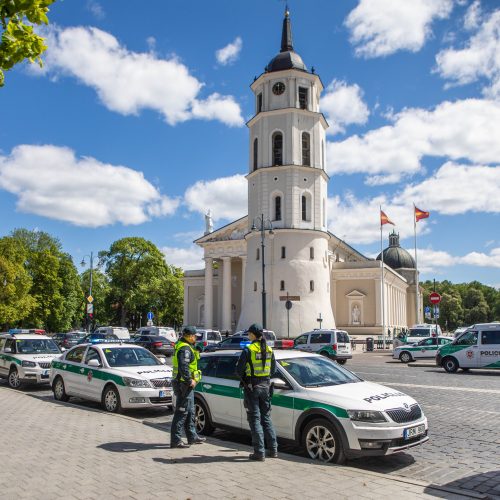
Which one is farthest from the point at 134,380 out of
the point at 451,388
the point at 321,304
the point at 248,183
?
the point at 248,183

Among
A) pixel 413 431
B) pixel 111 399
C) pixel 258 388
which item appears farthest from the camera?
pixel 111 399

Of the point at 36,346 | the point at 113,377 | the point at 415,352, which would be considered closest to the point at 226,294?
the point at 415,352

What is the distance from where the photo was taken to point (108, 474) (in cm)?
689

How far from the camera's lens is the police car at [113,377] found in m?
12.2

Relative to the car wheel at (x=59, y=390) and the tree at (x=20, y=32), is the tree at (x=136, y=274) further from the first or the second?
the tree at (x=20, y=32)

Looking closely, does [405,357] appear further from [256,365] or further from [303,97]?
[303,97]

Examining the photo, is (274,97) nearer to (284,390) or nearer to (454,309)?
(284,390)

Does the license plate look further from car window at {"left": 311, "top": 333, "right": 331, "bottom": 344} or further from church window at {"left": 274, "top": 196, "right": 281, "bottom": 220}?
church window at {"left": 274, "top": 196, "right": 281, "bottom": 220}

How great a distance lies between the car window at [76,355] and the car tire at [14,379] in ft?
11.9

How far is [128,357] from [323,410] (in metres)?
7.18

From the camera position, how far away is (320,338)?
29.1 m

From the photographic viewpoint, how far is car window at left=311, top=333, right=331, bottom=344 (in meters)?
28.9

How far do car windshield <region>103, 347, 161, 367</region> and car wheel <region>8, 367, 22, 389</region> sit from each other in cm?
536

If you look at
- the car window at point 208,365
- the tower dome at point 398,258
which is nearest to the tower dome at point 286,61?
the car window at point 208,365
